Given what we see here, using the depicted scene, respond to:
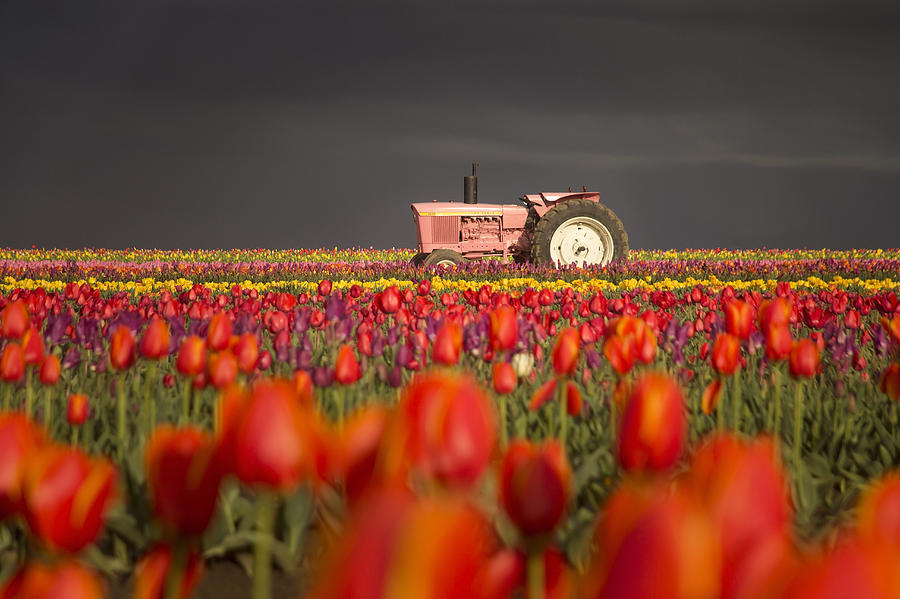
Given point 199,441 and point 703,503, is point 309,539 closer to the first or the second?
point 199,441

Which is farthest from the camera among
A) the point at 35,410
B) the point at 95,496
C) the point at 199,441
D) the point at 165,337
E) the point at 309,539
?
the point at 35,410

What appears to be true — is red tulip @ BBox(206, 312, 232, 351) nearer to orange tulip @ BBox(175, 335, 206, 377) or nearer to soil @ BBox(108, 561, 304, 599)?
orange tulip @ BBox(175, 335, 206, 377)

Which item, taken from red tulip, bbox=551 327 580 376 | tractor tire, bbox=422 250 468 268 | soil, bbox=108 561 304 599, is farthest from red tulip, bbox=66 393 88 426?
tractor tire, bbox=422 250 468 268

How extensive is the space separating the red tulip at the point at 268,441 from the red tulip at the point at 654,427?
0.45m

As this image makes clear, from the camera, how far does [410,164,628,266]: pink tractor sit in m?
12.9

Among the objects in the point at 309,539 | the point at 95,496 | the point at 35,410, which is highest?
the point at 95,496

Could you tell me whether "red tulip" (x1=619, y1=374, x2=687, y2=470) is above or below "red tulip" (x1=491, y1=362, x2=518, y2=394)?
above

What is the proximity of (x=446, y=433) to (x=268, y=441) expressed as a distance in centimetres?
21

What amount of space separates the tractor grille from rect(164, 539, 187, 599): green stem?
1404 centimetres

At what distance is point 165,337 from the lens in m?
2.49

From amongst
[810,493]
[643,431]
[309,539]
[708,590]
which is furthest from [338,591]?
[810,493]

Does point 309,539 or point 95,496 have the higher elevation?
point 95,496

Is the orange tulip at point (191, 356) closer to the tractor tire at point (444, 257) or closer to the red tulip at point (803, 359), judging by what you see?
the red tulip at point (803, 359)

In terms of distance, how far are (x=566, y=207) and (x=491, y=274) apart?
2566mm
